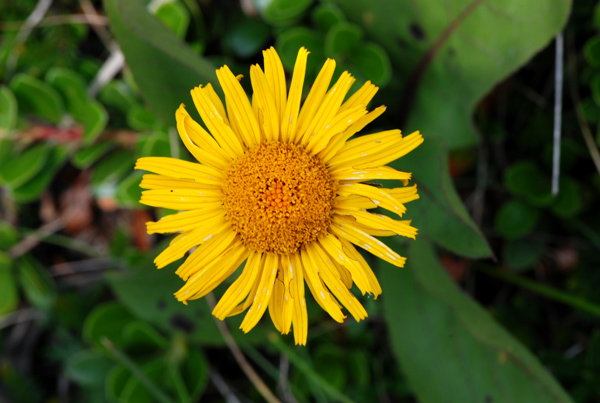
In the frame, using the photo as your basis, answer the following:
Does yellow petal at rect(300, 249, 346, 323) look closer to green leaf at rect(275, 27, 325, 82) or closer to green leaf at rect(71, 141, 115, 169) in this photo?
green leaf at rect(275, 27, 325, 82)

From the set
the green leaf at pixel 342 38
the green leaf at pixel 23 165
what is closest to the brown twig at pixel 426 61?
the green leaf at pixel 342 38

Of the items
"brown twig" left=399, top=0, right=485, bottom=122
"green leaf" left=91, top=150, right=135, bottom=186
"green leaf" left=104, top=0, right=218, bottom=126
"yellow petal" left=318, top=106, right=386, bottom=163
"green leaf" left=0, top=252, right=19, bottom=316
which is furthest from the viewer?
"green leaf" left=0, top=252, right=19, bottom=316

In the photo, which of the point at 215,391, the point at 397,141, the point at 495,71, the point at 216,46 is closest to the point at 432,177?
the point at 397,141

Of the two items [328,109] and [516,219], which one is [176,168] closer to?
[328,109]

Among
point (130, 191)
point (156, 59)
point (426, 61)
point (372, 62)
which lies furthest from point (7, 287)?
point (426, 61)

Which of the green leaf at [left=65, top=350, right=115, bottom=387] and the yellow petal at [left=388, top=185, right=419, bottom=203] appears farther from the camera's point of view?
the green leaf at [left=65, top=350, right=115, bottom=387]

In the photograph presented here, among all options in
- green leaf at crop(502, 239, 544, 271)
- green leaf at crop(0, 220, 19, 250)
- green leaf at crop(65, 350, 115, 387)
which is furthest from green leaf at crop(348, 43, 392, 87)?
green leaf at crop(0, 220, 19, 250)

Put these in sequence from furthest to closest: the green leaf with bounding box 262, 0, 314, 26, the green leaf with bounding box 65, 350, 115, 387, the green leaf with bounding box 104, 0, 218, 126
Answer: the green leaf with bounding box 65, 350, 115, 387, the green leaf with bounding box 262, 0, 314, 26, the green leaf with bounding box 104, 0, 218, 126
